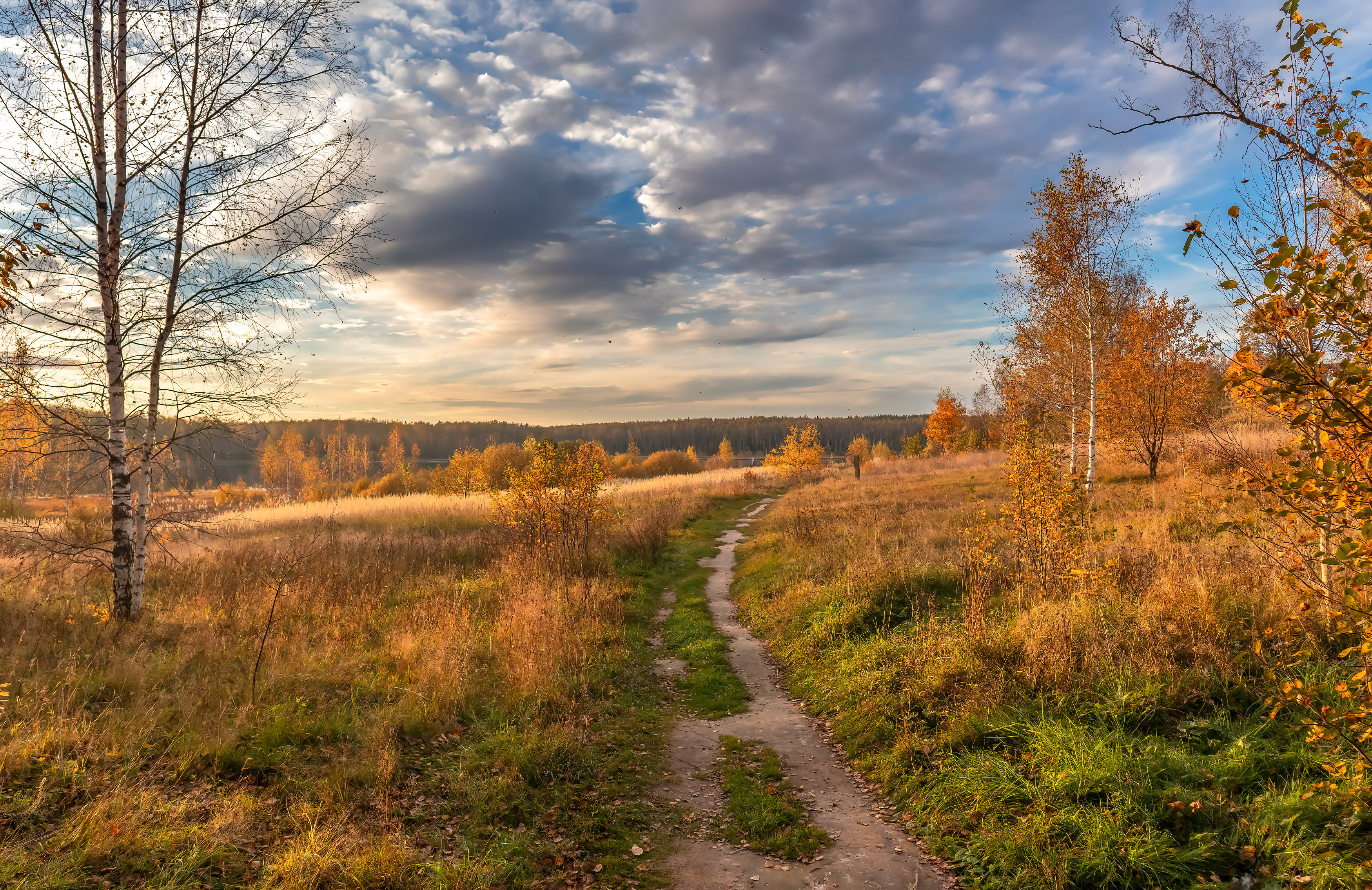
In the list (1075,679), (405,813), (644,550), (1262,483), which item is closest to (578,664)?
(405,813)

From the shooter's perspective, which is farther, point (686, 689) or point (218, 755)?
point (686, 689)

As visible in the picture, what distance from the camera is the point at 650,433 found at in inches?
6166

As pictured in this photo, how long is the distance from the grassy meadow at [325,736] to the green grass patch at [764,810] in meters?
0.73

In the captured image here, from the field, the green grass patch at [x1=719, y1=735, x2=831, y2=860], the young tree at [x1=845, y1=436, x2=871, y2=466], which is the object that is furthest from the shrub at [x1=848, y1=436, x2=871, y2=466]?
the green grass patch at [x1=719, y1=735, x2=831, y2=860]

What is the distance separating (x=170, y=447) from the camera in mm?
8352

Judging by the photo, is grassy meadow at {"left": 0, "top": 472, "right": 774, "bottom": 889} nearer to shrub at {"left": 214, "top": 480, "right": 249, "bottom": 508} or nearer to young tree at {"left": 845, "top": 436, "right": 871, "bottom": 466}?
shrub at {"left": 214, "top": 480, "right": 249, "bottom": 508}

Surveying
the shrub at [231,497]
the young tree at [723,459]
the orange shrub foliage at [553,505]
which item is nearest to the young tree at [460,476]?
the shrub at [231,497]

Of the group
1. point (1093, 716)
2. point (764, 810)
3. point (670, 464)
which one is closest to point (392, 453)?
point (670, 464)

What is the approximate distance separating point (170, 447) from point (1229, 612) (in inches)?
514

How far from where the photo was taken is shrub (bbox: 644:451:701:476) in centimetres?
7106

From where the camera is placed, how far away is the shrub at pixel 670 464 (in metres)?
71.1

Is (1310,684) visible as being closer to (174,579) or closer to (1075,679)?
(1075,679)

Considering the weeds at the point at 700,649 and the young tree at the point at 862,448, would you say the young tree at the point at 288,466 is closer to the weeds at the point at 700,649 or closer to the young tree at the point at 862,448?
the young tree at the point at 862,448

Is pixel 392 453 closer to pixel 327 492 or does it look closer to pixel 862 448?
pixel 327 492
